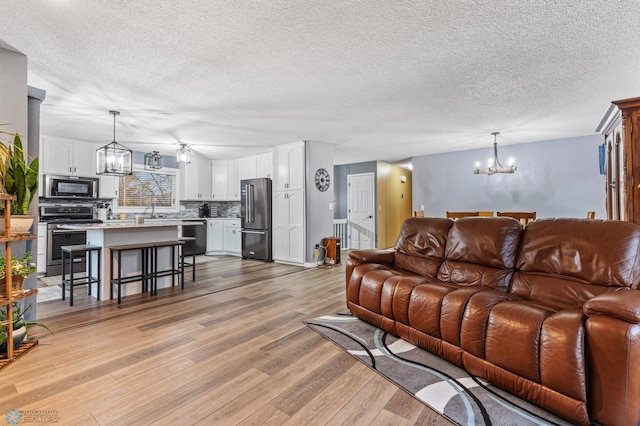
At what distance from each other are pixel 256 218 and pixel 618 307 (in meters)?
5.85

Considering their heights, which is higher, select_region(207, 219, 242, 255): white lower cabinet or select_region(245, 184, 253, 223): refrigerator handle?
select_region(245, 184, 253, 223): refrigerator handle

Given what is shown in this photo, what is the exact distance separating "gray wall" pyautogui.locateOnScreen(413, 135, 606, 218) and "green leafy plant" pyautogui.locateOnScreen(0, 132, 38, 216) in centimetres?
702

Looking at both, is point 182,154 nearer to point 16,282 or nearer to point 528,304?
point 16,282

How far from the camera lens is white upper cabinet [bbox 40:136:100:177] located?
17.4ft

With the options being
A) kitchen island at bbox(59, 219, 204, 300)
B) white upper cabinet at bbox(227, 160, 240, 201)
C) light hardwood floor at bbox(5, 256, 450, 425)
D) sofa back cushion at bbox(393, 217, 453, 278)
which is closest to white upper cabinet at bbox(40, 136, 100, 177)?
kitchen island at bbox(59, 219, 204, 300)

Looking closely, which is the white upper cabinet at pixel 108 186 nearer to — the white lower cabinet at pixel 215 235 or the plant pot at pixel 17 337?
the white lower cabinet at pixel 215 235

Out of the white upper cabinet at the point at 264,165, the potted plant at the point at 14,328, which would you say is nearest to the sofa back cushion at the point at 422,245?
the potted plant at the point at 14,328

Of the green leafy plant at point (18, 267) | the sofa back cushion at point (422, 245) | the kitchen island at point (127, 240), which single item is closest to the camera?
the green leafy plant at point (18, 267)

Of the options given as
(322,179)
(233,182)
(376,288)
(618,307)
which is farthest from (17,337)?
(233,182)

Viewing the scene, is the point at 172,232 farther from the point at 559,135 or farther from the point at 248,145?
the point at 559,135

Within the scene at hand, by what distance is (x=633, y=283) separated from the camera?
189cm

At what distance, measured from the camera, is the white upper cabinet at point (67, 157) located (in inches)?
209

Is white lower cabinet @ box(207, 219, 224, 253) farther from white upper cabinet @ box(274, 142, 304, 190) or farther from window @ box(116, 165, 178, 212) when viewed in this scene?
white upper cabinet @ box(274, 142, 304, 190)

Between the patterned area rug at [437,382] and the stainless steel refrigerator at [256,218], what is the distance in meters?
3.92
